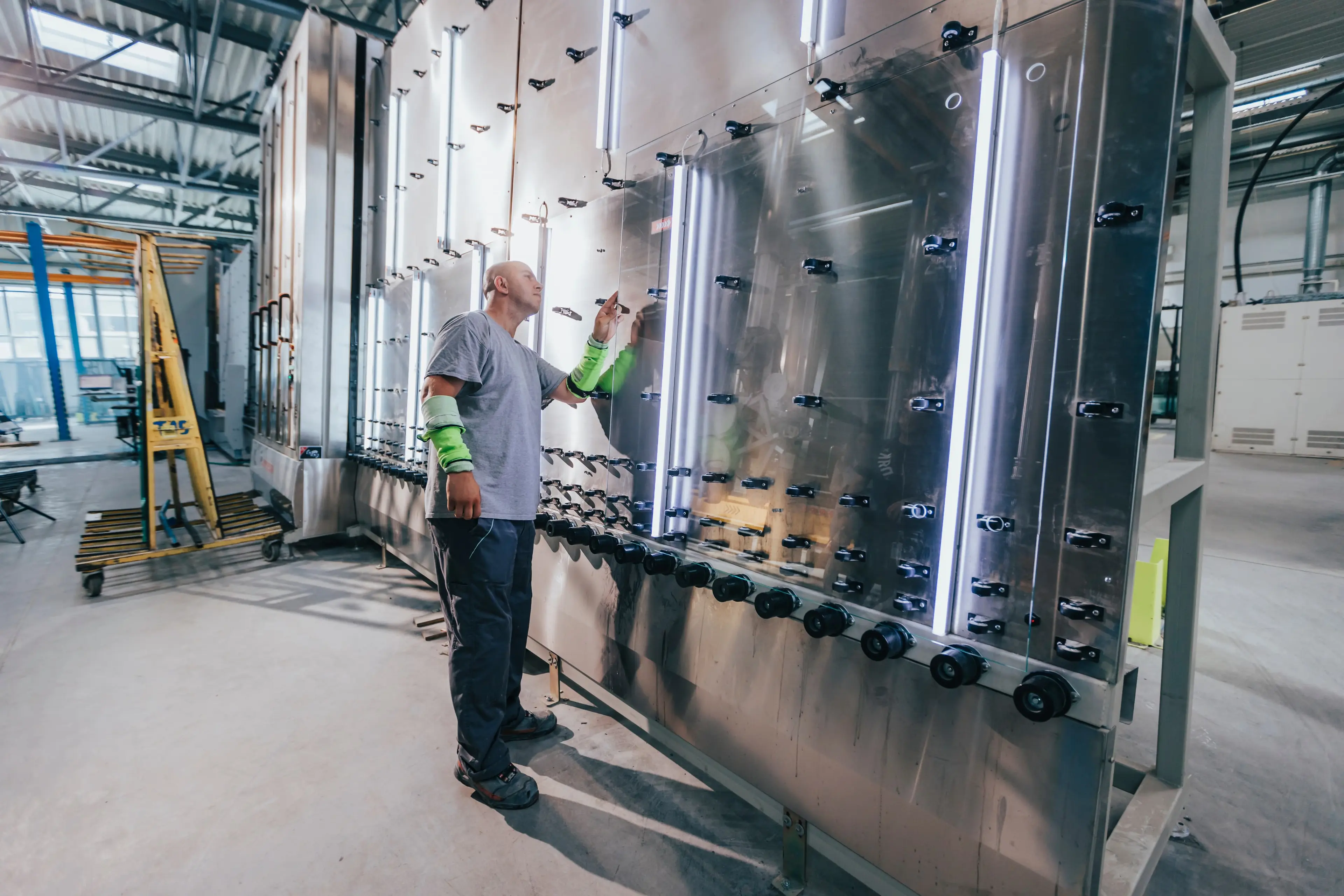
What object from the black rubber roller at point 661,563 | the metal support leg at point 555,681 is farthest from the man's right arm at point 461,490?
the metal support leg at point 555,681

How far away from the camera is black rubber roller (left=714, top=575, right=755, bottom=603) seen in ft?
6.28

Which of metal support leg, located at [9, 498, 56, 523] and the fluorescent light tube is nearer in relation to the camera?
metal support leg, located at [9, 498, 56, 523]

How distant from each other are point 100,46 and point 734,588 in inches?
460

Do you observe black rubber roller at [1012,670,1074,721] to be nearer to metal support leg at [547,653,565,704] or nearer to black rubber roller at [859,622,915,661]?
black rubber roller at [859,622,915,661]

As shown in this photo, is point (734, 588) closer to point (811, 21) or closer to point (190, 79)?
point (811, 21)

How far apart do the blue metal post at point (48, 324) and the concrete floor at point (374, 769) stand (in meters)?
9.59

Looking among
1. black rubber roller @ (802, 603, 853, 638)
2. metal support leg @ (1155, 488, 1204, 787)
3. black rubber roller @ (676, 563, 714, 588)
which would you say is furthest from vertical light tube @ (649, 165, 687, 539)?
metal support leg @ (1155, 488, 1204, 787)

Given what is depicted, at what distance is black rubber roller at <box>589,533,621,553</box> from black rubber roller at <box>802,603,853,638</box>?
0.96m

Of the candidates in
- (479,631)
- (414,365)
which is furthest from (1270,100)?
(479,631)

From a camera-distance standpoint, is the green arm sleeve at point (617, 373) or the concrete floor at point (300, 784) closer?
the concrete floor at point (300, 784)

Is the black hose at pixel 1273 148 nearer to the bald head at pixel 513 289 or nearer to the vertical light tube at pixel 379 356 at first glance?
the bald head at pixel 513 289

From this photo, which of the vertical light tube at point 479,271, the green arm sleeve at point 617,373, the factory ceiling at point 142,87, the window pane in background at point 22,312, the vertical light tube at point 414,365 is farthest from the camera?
the window pane in background at point 22,312

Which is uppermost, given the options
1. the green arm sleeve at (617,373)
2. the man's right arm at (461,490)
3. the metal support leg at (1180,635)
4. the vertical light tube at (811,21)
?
the vertical light tube at (811,21)

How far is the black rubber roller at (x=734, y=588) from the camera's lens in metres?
1.91
